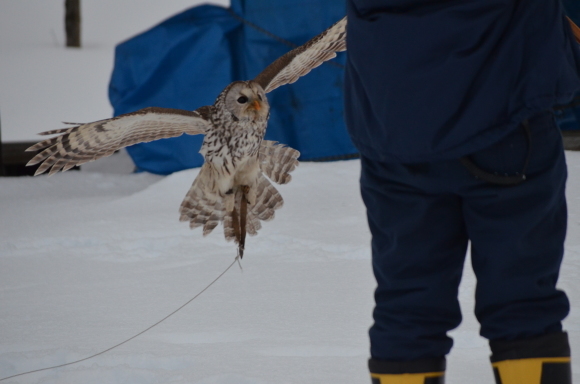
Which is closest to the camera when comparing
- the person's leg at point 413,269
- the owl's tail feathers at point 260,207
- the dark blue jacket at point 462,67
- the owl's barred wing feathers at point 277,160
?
the dark blue jacket at point 462,67

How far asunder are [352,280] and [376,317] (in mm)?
1254

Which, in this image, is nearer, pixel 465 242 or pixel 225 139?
pixel 465 242

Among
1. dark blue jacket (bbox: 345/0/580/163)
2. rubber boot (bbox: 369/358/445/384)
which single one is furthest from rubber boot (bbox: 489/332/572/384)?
dark blue jacket (bbox: 345/0/580/163)

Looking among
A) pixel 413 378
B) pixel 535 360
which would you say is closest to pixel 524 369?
pixel 535 360

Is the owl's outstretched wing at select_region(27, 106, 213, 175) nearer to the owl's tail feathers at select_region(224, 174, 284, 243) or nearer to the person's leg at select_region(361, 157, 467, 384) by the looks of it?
the owl's tail feathers at select_region(224, 174, 284, 243)

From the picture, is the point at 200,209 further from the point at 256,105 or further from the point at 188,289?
the point at 188,289

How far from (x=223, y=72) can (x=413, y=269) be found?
3.31 meters

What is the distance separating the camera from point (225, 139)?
1.65 meters

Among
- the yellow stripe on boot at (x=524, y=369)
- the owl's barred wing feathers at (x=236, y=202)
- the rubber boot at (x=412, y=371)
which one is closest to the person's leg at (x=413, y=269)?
the rubber boot at (x=412, y=371)

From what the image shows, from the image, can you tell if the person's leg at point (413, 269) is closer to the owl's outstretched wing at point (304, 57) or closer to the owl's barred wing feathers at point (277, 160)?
the owl's outstretched wing at point (304, 57)

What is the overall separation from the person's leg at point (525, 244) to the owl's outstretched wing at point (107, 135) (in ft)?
2.48

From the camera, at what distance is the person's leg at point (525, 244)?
103cm

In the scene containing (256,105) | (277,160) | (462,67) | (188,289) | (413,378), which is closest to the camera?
(462,67)

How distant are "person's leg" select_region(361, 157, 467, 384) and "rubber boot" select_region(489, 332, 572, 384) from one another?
111 mm
